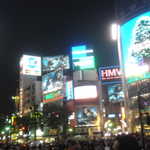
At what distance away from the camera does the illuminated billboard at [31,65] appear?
10917 centimetres

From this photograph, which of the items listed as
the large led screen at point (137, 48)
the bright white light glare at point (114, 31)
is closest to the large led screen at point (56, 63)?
the bright white light glare at point (114, 31)

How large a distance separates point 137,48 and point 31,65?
177ft

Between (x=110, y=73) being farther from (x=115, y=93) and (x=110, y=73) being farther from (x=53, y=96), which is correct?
(x=53, y=96)

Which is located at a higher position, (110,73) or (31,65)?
(31,65)

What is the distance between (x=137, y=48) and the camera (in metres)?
64.1

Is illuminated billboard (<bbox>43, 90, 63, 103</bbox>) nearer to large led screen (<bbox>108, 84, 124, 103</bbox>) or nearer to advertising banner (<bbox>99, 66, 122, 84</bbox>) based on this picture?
advertising banner (<bbox>99, 66, 122, 84</bbox>)

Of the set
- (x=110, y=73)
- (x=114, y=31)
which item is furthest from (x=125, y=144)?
(x=110, y=73)

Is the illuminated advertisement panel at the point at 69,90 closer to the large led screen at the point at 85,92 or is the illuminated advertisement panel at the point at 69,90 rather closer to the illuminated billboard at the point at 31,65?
the large led screen at the point at 85,92

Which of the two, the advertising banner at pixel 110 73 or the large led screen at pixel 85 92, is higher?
the advertising banner at pixel 110 73

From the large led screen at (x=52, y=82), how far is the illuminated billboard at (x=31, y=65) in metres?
14.4

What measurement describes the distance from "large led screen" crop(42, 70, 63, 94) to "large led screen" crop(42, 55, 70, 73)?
690 centimetres

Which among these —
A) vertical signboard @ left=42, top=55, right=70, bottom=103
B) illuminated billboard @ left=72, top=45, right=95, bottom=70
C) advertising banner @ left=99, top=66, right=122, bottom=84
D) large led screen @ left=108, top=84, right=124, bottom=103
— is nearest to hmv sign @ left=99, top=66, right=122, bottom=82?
advertising banner @ left=99, top=66, right=122, bottom=84

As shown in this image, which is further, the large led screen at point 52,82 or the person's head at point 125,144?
the large led screen at point 52,82

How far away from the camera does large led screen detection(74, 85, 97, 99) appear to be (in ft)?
254
